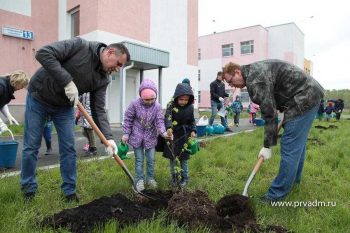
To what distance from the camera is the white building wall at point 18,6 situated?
1399 centimetres

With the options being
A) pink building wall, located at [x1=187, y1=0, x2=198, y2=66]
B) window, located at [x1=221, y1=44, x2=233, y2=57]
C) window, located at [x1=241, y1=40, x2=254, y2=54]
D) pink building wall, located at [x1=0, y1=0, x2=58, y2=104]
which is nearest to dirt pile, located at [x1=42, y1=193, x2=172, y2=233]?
pink building wall, located at [x1=0, y1=0, x2=58, y2=104]

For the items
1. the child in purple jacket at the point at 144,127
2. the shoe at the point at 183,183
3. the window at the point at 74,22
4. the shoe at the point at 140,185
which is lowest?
the shoe at the point at 183,183

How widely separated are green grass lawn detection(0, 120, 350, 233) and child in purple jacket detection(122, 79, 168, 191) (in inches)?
14.3

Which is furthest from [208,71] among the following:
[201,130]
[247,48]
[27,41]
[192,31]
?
[201,130]

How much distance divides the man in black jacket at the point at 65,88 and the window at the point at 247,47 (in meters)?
36.1

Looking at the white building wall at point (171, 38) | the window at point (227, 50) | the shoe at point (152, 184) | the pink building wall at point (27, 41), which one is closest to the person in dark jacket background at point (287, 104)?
the shoe at point (152, 184)

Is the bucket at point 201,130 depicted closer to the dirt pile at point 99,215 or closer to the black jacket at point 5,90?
the black jacket at point 5,90

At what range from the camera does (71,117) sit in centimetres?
377

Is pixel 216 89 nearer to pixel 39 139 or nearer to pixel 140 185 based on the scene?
pixel 140 185

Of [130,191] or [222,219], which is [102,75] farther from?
[222,219]

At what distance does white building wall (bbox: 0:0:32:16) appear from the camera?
14.0m

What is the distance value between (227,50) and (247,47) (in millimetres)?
2821

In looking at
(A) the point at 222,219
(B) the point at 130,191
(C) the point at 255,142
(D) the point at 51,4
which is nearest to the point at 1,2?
(D) the point at 51,4

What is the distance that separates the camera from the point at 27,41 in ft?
48.2
